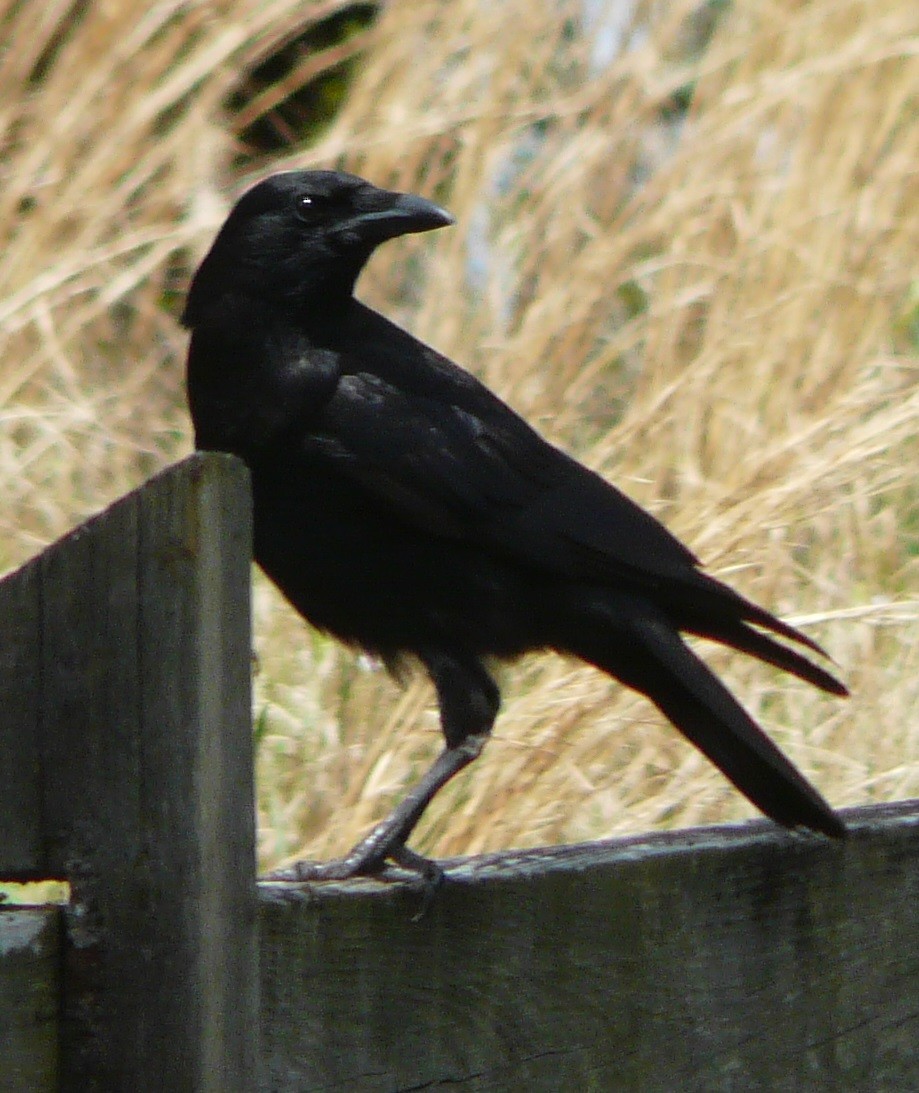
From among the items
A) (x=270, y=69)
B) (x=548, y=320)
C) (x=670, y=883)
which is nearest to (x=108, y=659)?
(x=670, y=883)

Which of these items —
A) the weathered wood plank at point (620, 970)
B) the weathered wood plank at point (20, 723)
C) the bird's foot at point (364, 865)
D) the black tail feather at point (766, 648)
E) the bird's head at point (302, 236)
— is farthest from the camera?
the bird's head at point (302, 236)

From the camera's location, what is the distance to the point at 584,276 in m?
4.11

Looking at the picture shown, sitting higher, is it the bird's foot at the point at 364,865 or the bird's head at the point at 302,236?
the bird's head at the point at 302,236

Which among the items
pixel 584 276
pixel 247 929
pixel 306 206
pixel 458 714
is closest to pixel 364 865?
pixel 458 714

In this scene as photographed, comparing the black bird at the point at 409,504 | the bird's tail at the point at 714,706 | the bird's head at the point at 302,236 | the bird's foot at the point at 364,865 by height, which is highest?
the bird's head at the point at 302,236

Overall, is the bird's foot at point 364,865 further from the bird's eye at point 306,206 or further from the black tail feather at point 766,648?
the bird's eye at point 306,206

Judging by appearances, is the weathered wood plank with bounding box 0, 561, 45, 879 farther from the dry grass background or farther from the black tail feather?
the dry grass background

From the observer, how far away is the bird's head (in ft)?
8.67

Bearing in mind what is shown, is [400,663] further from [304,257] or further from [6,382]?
[6,382]

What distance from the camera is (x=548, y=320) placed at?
407 centimetres

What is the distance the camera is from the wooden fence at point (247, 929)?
1053 millimetres

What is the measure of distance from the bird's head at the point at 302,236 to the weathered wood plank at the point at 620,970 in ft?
3.87

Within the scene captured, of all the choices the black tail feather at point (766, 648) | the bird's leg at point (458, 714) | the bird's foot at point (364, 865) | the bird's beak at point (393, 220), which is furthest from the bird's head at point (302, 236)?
the bird's foot at point (364, 865)

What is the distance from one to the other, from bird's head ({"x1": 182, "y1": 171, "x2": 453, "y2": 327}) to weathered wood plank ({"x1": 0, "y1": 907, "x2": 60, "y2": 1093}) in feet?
5.44
